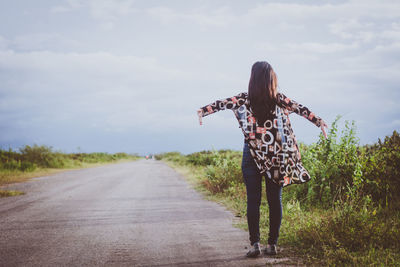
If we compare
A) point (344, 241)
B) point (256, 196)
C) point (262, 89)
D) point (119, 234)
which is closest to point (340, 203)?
point (344, 241)

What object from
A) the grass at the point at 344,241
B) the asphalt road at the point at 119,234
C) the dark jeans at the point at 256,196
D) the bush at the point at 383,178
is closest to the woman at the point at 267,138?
the dark jeans at the point at 256,196

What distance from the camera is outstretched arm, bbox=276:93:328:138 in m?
3.77

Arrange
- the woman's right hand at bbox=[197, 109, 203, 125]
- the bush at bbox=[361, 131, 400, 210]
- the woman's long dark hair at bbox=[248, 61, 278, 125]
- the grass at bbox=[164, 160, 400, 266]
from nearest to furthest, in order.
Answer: the grass at bbox=[164, 160, 400, 266] → the woman's long dark hair at bbox=[248, 61, 278, 125] → the woman's right hand at bbox=[197, 109, 203, 125] → the bush at bbox=[361, 131, 400, 210]

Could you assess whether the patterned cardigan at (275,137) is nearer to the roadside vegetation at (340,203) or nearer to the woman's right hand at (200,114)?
the woman's right hand at (200,114)

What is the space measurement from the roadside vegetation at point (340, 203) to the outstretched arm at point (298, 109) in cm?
126

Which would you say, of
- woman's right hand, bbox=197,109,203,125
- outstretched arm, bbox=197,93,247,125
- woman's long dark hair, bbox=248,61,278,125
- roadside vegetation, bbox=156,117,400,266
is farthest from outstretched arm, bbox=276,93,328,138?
roadside vegetation, bbox=156,117,400,266

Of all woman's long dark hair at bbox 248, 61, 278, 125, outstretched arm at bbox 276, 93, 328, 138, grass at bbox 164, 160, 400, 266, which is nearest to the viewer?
grass at bbox 164, 160, 400, 266

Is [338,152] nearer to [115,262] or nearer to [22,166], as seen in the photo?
[115,262]

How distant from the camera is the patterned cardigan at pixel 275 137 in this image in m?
3.71

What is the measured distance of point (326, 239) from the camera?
3969 millimetres

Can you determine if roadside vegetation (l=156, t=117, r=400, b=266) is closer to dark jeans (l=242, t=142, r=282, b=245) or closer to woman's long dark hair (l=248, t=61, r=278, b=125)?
dark jeans (l=242, t=142, r=282, b=245)

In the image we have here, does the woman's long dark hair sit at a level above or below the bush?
above

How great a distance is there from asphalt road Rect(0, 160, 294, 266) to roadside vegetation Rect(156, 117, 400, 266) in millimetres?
620

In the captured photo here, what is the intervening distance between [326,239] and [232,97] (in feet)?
6.94
